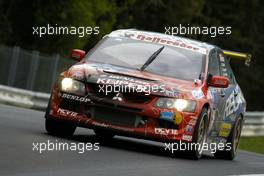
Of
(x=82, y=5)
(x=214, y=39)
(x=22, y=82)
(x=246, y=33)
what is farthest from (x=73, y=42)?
(x=246, y=33)

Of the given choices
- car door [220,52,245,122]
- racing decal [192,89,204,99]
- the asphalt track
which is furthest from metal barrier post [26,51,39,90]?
racing decal [192,89,204,99]

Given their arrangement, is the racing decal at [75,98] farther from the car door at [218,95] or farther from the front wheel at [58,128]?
the car door at [218,95]

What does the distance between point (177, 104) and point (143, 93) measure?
46cm

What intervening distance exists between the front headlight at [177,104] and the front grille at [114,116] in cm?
35

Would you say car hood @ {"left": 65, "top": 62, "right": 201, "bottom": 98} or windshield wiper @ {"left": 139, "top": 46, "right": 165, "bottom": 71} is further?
windshield wiper @ {"left": 139, "top": 46, "right": 165, "bottom": 71}

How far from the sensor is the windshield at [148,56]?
14.1 m

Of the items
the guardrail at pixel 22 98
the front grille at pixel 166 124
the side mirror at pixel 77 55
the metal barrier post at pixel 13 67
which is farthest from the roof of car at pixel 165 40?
the metal barrier post at pixel 13 67

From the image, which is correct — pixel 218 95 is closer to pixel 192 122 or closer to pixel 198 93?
pixel 198 93

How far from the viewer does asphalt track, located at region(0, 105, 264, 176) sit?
1013cm

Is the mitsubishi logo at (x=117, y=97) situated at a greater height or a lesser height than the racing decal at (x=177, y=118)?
greater

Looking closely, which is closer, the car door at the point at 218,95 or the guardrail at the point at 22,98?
the car door at the point at 218,95

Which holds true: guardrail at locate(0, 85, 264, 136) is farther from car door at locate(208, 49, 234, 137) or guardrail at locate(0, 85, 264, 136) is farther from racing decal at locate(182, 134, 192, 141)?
racing decal at locate(182, 134, 192, 141)

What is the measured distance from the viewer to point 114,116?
1309 centimetres

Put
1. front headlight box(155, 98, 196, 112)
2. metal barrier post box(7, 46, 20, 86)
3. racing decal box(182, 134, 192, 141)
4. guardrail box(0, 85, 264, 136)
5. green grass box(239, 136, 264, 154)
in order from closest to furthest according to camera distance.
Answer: front headlight box(155, 98, 196, 112), racing decal box(182, 134, 192, 141), green grass box(239, 136, 264, 154), guardrail box(0, 85, 264, 136), metal barrier post box(7, 46, 20, 86)
